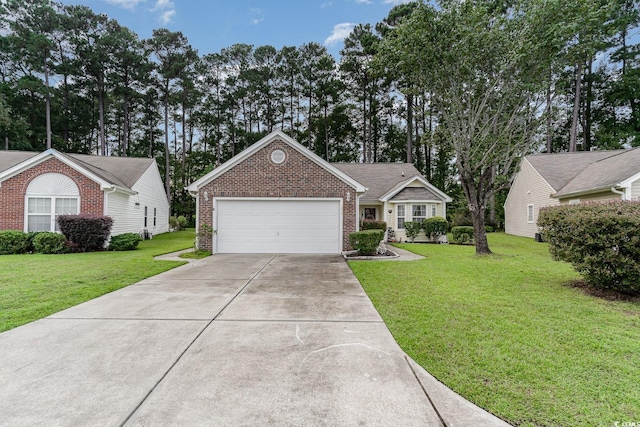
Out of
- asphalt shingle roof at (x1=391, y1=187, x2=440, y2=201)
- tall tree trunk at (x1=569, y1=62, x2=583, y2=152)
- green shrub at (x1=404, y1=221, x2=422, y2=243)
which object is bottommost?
green shrub at (x1=404, y1=221, x2=422, y2=243)

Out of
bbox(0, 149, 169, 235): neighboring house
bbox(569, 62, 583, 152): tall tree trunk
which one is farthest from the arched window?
bbox(569, 62, 583, 152): tall tree trunk

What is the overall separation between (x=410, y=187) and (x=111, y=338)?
641 inches

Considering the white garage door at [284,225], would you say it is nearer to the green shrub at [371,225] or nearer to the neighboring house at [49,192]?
the green shrub at [371,225]

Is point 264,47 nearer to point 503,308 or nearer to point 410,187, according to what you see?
point 410,187

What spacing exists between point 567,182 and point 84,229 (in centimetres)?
2408

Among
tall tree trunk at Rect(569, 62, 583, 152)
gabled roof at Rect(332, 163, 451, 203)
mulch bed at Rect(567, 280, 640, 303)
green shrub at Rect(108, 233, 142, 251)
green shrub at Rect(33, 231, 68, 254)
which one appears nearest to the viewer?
mulch bed at Rect(567, 280, 640, 303)

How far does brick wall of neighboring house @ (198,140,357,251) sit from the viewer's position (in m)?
11.7

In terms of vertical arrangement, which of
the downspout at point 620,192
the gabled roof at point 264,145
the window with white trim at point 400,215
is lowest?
the window with white trim at point 400,215

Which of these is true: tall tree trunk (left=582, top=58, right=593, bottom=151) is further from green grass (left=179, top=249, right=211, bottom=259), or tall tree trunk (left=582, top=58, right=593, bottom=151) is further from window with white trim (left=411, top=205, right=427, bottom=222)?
green grass (left=179, top=249, right=211, bottom=259)

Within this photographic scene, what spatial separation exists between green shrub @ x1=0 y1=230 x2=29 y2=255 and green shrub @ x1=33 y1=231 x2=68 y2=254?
1.24 feet

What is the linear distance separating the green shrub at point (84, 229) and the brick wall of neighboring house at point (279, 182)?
4.63 m

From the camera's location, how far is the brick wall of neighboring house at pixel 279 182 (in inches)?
461

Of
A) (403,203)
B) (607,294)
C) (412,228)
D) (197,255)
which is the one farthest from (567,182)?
(197,255)

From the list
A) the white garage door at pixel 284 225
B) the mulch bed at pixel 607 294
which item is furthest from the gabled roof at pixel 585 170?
the white garage door at pixel 284 225
